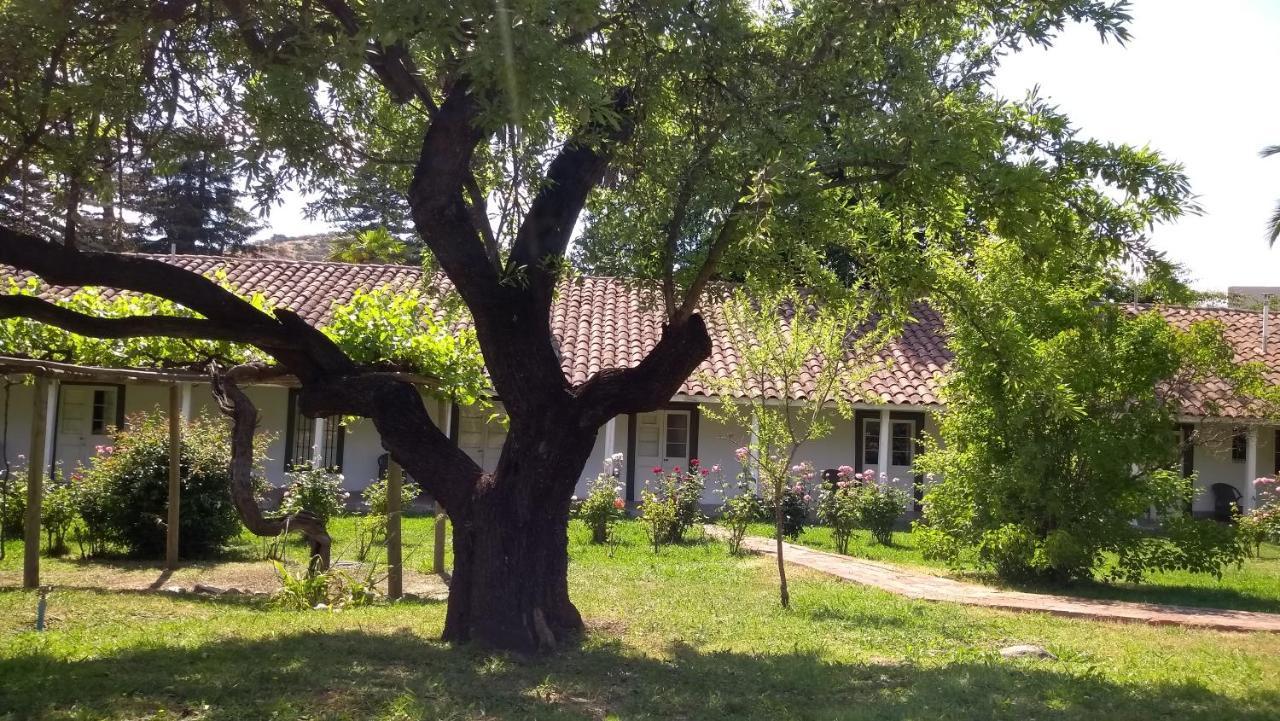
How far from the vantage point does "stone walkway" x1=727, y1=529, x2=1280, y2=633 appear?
32.6 ft

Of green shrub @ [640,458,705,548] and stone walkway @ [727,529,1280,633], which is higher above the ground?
green shrub @ [640,458,705,548]

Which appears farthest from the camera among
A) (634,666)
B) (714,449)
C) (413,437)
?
(714,449)

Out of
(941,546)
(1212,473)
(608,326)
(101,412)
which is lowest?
(941,546)

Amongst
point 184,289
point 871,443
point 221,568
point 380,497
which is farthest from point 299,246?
point 184,289

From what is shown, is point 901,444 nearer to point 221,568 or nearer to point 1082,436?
point 1082,436

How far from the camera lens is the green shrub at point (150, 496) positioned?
1298 cm

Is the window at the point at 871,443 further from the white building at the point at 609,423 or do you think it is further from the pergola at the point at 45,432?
the pergola at the point at 45,432

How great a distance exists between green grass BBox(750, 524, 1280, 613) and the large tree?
18.5 ft

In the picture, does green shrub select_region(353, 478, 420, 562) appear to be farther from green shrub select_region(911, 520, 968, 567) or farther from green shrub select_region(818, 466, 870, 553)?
green shrub select_region(911, 520, 968, 567)

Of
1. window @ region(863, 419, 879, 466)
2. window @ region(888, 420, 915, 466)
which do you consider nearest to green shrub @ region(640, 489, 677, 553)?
window @ region(863, 419, 879, 466)

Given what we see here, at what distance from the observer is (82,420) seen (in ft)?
68.6

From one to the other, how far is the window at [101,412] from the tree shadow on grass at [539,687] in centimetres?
1490

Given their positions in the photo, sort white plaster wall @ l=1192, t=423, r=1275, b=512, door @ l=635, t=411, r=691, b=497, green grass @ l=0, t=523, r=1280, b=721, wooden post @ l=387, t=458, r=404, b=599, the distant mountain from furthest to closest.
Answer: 1. the distant mountain
2. white plaster wall @ l=1192, t=423, r=1275, b=512
3. door @ l=635, t=411, r=691, b=497
4. wooden post @ l=387, t=458, r=404, b=599
5. green grass @ l=0, t=523, r=1280, b=721

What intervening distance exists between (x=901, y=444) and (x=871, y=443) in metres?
0.68
